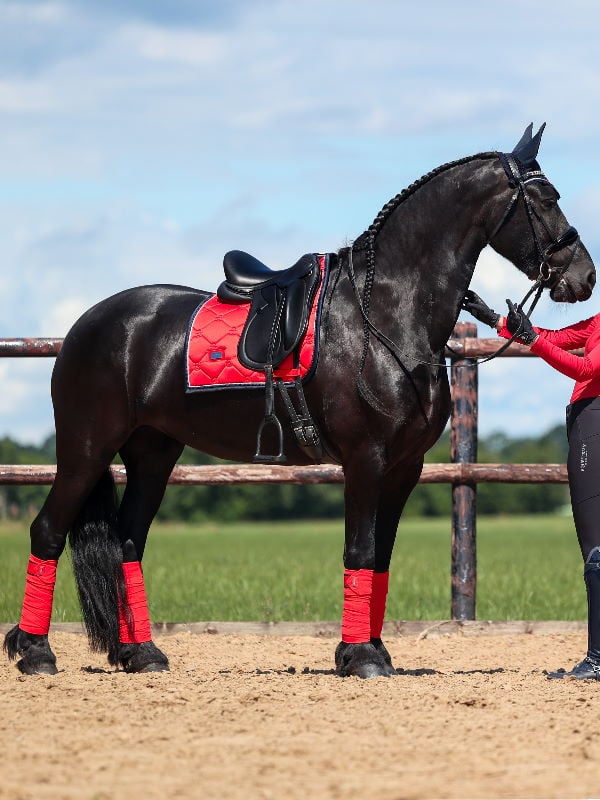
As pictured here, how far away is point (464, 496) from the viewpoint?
23.4ft

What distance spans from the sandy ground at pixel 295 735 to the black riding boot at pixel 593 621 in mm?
138

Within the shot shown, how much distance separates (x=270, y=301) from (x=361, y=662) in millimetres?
1724

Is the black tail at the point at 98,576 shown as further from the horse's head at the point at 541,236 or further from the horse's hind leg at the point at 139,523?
the horse's head at the point at 541,236

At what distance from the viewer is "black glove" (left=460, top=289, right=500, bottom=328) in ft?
16.7

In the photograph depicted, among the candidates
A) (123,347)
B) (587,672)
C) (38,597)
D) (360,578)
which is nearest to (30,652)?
(38,597)

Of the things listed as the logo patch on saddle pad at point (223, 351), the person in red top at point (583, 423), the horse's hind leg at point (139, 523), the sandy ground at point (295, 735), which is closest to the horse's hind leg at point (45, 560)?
the sandy ground at point (295, 735)

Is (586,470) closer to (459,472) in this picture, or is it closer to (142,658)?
(459,472)

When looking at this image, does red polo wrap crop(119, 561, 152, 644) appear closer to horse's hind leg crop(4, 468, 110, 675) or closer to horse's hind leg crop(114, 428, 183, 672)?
horse's hind leg crop(114, 428, 183, 672)

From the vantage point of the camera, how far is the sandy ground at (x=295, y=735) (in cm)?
320

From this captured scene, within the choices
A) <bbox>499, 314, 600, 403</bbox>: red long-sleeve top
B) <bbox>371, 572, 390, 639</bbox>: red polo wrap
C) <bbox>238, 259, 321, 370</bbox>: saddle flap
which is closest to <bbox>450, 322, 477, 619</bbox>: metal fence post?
<bbox>371, 572, 390, 639</bbox>: red polo wrap

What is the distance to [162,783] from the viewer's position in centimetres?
319

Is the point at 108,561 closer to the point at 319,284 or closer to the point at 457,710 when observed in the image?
the point at 319,284

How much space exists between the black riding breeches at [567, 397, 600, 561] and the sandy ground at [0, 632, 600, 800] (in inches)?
27.1

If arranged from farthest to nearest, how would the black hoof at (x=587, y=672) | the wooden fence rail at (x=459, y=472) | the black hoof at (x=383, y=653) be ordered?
the wooden fence rail at (x=459, y=472), the black hoof at (x=383, y=653), the black hoof at (x=587, y=672)
